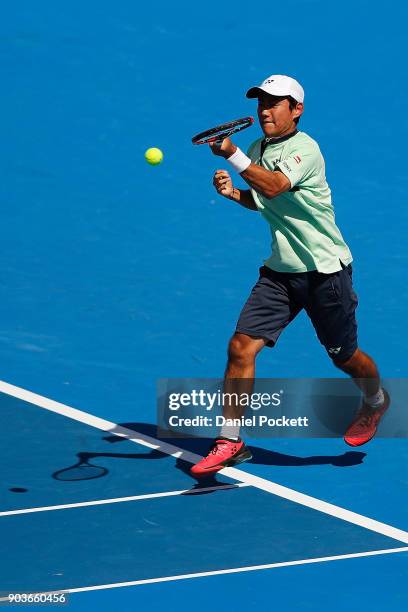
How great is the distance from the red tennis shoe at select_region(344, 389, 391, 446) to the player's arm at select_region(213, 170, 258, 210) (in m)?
1.62

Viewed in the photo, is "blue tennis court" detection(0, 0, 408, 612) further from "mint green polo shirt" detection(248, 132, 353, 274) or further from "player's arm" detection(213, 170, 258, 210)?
"player's arm" detection(213, 170, 258, 210)

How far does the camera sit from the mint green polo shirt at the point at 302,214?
9.82 m

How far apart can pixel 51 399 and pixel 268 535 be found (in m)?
2.81

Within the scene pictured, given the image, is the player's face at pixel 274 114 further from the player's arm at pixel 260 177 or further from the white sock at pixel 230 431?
the white sock at pixel 230 431

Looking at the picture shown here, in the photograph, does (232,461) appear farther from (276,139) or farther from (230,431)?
(276,139)

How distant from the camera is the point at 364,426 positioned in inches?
417

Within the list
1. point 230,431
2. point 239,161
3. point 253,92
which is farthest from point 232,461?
point 253,92

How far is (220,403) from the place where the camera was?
11.4 metres

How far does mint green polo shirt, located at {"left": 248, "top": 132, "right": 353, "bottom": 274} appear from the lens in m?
9.82

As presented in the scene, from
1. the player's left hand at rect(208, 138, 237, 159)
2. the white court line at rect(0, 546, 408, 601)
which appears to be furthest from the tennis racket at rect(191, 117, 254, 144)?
the white court line at rect(0, 546, 408, 601)

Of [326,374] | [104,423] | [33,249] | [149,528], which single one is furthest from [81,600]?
[33,249]

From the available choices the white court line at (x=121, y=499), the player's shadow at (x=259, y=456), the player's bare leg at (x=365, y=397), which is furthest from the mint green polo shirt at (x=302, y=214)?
the white court line at (x=121, y=499)

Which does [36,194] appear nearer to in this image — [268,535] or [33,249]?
[33,249]

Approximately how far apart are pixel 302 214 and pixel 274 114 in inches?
25.6
